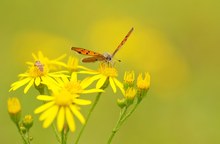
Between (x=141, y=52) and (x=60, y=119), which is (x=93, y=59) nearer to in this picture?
(x=60, y=119)

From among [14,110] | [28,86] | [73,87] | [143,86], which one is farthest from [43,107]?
[143,86]

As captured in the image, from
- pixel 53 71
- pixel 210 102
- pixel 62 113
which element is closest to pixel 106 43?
pixel 210 102

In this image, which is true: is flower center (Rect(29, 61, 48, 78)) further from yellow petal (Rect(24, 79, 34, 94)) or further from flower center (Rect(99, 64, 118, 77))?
flower center (Rect(99, 64, 118, 77))

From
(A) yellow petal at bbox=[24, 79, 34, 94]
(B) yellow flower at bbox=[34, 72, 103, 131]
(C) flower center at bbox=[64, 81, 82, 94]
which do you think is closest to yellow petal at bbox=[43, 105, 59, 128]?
(B) yellow flower at bbox=[34, 72, 103, 131]

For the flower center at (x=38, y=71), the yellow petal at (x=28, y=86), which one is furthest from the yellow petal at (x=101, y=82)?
the yellow petal at (x=28, y=86)

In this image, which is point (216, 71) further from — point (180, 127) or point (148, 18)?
point (148, 18)
